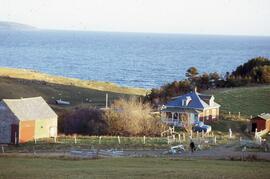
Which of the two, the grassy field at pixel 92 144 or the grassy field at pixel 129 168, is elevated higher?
the grassy field at pixel 92 144

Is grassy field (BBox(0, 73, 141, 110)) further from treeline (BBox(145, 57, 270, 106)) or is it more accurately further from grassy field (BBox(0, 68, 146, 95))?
treeline (BBox(145, 57, 270, 106))

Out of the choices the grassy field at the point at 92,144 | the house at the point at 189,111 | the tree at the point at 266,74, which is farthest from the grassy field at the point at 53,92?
the grassy field at the point at 92,144

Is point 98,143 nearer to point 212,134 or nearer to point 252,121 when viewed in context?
point 212,134

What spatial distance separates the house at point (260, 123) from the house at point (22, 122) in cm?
1938

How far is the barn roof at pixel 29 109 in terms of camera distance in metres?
49.8

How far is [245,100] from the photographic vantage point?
7031 cm

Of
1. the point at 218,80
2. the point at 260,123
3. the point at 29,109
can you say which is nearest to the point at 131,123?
the point at 29,109

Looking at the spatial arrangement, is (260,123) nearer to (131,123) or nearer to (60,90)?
(131,123)

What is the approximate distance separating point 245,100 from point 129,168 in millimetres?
43251

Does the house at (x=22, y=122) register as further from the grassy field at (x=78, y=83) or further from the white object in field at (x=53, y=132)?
the grassy field at (x=78, y=83)

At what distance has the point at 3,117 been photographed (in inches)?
1962

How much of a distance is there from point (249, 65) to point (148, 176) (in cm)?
7248

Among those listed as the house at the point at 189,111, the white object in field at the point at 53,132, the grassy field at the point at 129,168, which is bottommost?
the grassy field at the point at 129,168

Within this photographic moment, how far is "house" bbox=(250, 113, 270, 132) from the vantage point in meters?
55.1
